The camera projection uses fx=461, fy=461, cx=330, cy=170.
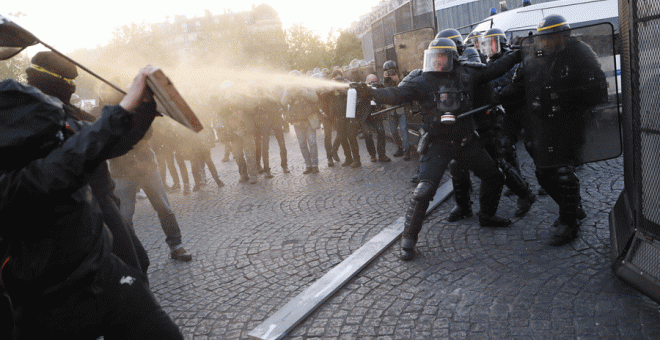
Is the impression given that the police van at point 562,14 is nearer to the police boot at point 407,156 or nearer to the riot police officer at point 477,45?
the riot police officer at point 477,45

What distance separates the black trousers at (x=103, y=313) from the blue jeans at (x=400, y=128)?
7.39m

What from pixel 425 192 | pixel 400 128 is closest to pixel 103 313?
pixel 425 192

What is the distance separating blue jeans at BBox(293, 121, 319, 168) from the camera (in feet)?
28.8

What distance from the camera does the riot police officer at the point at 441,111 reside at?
4.18 metres

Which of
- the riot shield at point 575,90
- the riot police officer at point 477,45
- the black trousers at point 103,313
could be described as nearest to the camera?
the black trousers at point 103,313

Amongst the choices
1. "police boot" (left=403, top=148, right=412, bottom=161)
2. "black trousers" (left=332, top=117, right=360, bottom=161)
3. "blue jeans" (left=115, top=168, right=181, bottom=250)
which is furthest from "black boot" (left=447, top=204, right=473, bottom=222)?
"black trousers" (left=332, top=117, right=360, bottom=161)

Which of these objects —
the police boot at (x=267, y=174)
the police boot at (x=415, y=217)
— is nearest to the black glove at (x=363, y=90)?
the police boot at (x=415, y=217)

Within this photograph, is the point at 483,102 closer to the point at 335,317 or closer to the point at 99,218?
the point at 335,317

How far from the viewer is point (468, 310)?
3113 millimetres

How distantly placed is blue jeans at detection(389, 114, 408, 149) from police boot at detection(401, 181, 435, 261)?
4.80 m

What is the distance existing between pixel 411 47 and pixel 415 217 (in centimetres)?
563

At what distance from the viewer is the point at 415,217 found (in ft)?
13.7

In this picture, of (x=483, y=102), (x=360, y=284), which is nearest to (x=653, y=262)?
(x=360, y=284)

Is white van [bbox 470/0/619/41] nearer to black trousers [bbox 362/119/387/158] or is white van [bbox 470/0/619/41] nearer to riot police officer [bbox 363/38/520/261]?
black trousers [bbox 362/119/387/158]
